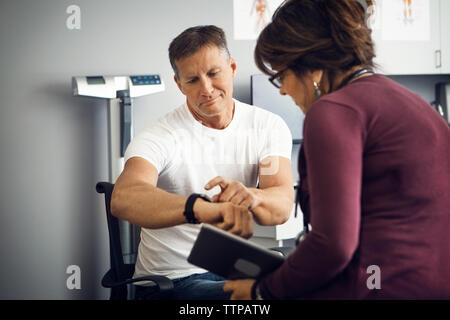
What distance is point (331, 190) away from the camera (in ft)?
1.83

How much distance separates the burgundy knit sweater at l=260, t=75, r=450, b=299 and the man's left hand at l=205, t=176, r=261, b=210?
8.9 inches

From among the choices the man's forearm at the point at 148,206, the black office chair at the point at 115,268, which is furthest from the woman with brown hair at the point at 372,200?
the black office chair at the point at 115,268

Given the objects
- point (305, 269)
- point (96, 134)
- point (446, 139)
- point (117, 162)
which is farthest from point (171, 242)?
point (96, 134)

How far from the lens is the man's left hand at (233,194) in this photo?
83cm

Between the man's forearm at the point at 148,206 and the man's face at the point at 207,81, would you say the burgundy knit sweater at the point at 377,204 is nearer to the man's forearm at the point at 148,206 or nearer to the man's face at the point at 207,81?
the man's forearm at the point at 148,206

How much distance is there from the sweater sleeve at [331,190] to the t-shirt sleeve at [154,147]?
1.73 ft

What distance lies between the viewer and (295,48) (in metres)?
0.69

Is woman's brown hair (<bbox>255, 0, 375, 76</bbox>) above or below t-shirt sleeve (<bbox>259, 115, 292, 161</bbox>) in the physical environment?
above

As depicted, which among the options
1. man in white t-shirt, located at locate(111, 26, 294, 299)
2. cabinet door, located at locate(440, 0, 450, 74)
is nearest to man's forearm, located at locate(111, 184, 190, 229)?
man in white t-shirt, located at locate(111, 26, 294, 299)

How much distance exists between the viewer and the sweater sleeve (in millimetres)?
557

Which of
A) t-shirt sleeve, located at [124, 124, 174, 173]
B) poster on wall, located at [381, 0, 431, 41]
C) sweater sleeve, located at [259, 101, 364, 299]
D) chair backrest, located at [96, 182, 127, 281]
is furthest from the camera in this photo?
poster on wall, located at [381, 0, 431, 41]

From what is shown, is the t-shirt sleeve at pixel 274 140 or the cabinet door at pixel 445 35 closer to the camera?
the t-shirt sleeve at pixel 274 140

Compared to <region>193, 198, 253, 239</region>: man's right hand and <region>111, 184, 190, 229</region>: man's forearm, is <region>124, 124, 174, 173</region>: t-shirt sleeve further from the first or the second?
<region>193, 198, 253, 239</region>: man's right hand
